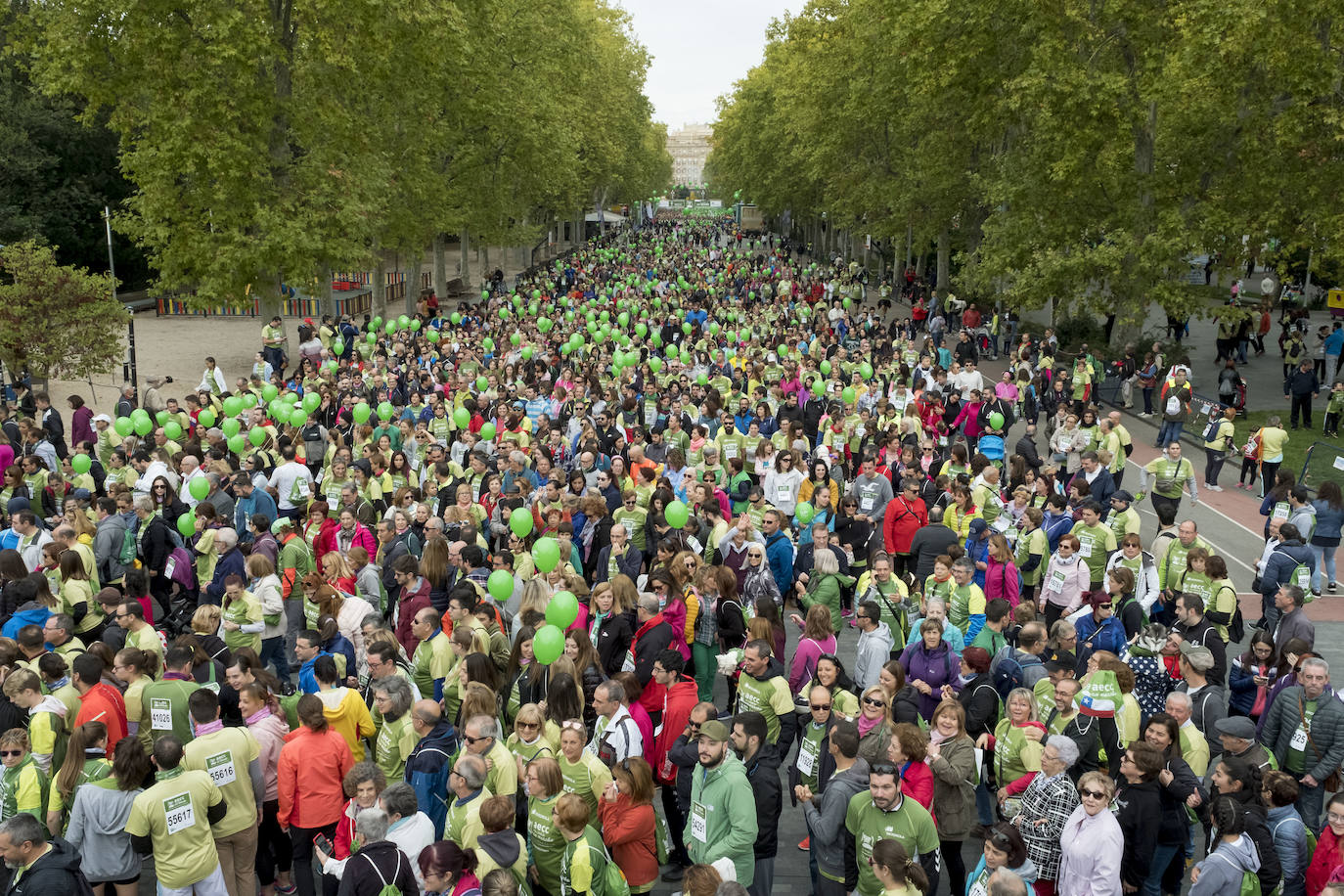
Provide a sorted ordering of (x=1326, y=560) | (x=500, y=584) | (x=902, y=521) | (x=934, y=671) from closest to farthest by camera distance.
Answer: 1. (x=934, y=671)
2. (x=500, y=584)
3. (x=902, y=521)
4. (x=1326, y=560)

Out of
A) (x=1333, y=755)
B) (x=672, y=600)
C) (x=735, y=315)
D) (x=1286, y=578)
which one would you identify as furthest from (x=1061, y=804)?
(x=735, y=315)

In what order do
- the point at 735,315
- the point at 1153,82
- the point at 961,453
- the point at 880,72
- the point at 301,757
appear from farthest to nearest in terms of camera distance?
the point at 880,72 → the point at 735,315 → the point at 1153,82 → the point at 961,453 → the point at 301,757

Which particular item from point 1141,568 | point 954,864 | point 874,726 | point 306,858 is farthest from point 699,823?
point 1141,568

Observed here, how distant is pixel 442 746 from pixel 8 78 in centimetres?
3729

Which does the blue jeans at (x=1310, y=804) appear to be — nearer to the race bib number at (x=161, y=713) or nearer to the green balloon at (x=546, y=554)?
the green balloon at (x=546, y=554)

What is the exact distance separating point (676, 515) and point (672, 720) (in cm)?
361

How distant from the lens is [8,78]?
34.8m

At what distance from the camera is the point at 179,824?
544cm

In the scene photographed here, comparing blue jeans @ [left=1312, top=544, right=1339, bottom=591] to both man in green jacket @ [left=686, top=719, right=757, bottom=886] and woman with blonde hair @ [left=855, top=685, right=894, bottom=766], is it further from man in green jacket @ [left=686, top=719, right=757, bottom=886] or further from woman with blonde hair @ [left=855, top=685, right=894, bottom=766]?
man in green jacket @ [left=686, top=719, right=757, bottom=886]

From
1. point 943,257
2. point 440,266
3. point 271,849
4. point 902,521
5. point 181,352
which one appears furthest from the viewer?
point 440,266

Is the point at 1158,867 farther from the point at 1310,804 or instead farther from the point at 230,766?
the point at 230,766

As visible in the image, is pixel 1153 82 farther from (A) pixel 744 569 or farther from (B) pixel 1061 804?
(B) pixel 1061 804

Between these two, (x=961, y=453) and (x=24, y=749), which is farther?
(x=961, y=453)

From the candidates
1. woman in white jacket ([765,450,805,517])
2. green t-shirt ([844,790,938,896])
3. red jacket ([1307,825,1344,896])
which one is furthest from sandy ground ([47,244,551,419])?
red jacket ([1307,825,1344,896])
